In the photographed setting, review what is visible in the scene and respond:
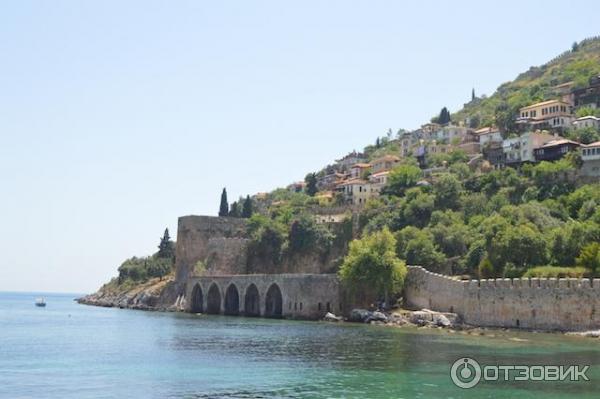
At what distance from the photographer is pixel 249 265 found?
83.8 meters

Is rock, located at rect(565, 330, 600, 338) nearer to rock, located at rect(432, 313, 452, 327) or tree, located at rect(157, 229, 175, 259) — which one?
rock, located at rect(432, 313, 452, 327)

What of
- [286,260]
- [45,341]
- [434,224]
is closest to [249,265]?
[286,260]

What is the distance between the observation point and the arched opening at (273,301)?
6888 cm

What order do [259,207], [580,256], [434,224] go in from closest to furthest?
[580,256]
[434,224]
[259,207]

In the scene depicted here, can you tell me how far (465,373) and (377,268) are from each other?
27.6m

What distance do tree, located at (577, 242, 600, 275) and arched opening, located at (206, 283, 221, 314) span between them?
37.9 m

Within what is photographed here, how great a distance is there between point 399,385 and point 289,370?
5.61 meters

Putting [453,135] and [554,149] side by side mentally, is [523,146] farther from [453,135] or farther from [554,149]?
[453,135]

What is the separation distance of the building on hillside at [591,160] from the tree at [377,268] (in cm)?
2087

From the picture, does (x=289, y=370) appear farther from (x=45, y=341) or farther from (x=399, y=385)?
(x=45, y=341)

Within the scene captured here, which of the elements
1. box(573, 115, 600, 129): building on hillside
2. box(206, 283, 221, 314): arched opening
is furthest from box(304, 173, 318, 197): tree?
box(573, 115, 600, 129): building on hillside

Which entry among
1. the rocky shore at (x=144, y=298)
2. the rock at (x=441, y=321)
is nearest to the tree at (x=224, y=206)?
the rocky shore at (x=144, y=298)

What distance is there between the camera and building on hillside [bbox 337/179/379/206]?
95.2m

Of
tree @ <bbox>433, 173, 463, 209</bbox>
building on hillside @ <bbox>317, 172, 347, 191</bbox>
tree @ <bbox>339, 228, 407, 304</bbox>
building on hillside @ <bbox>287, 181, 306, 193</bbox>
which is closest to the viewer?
tree @ <bbox>339, 228, 407, 304</bbox>
